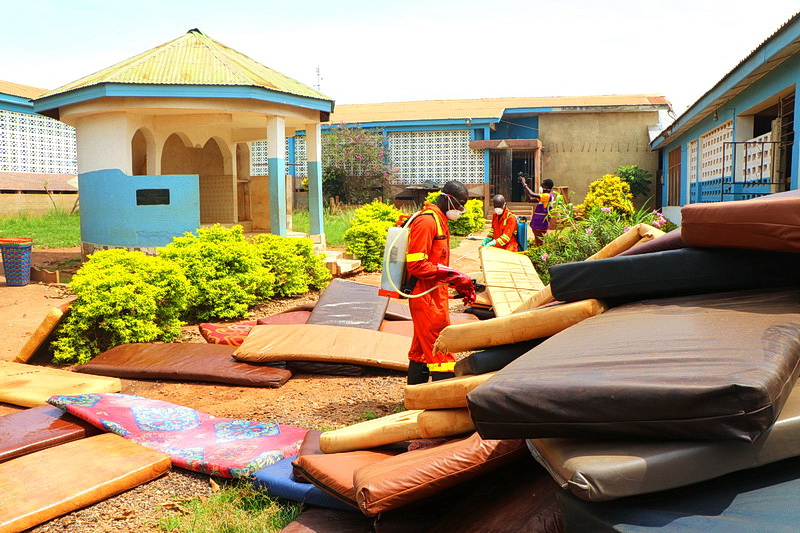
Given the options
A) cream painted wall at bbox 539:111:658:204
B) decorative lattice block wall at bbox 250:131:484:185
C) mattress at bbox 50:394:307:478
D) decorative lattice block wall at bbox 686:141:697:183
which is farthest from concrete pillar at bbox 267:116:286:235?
A: cream painted wall at bbox 539:111:658:204

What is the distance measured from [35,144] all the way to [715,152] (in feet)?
61.7

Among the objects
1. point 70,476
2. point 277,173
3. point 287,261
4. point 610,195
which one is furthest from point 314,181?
point 70,476

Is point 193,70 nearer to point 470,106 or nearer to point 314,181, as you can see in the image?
point 314,181

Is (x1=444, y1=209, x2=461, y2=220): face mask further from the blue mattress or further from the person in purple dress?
the person in purple dress

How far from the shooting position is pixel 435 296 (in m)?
5.15

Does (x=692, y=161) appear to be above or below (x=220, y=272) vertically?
above

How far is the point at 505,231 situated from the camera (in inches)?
380

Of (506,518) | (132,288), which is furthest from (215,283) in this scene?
(506,518)

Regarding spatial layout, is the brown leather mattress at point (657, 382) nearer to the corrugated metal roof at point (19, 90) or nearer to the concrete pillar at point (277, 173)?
the concrete pillar at point (277, 173)

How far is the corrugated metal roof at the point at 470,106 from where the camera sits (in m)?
25.0

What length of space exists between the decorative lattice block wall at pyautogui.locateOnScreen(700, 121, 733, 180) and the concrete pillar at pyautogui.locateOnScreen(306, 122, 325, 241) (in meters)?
7.39

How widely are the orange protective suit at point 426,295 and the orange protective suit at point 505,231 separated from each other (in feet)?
14.6

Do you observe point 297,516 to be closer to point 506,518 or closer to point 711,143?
point 506,518

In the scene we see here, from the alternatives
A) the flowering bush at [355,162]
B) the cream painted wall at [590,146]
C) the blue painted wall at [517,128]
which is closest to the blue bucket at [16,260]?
the flowering bush at [355,162]
